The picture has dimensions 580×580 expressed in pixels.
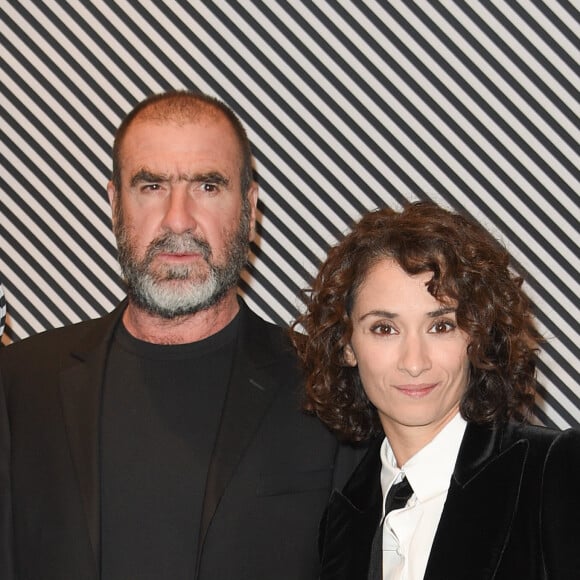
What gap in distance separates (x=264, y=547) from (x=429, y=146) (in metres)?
1.23

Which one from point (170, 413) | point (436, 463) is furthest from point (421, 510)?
point (170, 413)

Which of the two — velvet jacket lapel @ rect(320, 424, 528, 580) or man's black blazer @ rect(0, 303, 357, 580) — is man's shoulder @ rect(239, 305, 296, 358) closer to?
man's black blazer @ rect(0, 303, 357, 580)

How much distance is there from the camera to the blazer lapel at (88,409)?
2059mm

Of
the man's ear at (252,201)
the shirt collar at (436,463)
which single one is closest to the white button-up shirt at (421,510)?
the shirt collar at (436,463)

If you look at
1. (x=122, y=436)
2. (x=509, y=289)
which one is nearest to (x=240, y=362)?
(x=122, y=436)

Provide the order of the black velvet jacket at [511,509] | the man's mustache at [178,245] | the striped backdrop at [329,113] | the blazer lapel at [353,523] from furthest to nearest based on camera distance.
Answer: the striped backdrop at [329,113] < the man's mustache at [178,245] < the blazer lapel at [353,523] < the black velvet jacket at [511,509]

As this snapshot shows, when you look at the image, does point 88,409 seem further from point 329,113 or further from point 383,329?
point 329,113

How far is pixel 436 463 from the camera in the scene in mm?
1894

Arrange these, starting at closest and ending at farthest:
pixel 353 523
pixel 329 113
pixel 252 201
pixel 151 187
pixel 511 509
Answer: pixel 511 509 < pixel 353 523 < pixel 151 187 < pixel 252 201 < pixel 329 113

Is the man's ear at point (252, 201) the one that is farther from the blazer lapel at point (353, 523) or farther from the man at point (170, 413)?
the blazer lapel at point (353, 523)

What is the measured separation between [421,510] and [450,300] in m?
0.38

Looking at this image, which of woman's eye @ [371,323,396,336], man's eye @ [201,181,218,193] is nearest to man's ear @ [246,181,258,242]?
man's eye @ [201,181,218,193]

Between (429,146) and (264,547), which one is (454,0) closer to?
(429,146)

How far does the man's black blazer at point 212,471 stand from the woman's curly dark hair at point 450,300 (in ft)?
0.42
